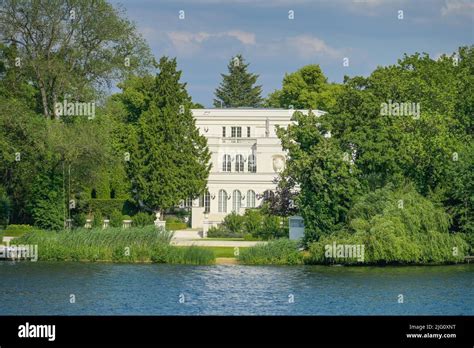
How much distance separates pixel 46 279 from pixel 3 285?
2381mm

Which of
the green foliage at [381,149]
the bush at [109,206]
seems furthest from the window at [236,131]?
the green foliage at [381,149]

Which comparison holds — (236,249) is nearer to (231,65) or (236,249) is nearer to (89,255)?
(89,255)

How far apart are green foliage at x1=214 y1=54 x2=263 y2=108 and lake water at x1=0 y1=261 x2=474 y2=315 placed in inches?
2590

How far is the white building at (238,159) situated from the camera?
3024 inches

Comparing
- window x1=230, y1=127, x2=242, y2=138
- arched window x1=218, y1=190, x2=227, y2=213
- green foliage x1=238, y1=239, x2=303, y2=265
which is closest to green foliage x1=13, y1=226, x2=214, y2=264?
green foliage x1=238, y1=239, x2=303, y2=265

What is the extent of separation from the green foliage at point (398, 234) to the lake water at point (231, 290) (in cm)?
85

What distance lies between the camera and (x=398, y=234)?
51625 millimetres

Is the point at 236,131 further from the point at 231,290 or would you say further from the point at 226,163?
the point at 231,290

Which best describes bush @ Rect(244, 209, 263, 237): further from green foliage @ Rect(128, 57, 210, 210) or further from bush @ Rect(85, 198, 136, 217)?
bush @ Rect(85, 198, 136, 217)

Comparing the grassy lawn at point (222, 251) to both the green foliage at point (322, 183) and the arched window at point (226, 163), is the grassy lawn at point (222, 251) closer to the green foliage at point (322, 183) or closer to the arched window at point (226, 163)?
the green foliage at point (322, 183)

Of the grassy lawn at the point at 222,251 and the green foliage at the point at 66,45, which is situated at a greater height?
the green foliage at the point at 66,45

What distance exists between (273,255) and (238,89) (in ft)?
215

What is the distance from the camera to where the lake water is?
1561 inches
